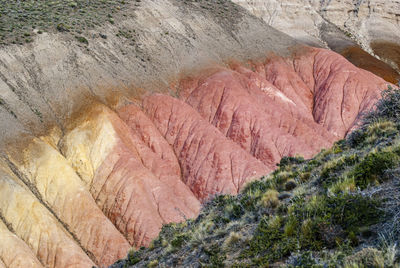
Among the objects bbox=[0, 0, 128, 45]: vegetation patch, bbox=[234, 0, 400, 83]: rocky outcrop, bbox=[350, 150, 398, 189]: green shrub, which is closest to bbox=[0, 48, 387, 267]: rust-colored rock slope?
bbox=[0, 0, 128, 45]: vegetation patch

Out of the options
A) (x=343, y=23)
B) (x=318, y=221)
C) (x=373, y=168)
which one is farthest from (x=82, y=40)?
(x=343, y=23)

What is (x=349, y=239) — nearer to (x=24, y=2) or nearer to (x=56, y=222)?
(x=56, y=222)

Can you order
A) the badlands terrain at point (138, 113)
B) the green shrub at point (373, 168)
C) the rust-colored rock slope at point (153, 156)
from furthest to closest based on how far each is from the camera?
the badlands terrain at point (138, 113) → the rust-colored rock slope at point (153, 156) → the green shrub at point (373, 168)

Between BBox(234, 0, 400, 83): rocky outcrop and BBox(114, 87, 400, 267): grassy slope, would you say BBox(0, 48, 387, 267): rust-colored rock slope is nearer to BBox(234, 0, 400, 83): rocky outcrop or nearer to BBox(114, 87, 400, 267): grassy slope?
BBox(114, 87, 400, 267): grassy slope

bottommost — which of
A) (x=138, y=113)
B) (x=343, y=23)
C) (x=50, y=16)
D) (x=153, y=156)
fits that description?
(x=153, y=156)

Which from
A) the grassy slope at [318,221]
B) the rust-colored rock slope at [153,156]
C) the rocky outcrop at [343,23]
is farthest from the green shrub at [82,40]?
the rocky outcrop at [343,23]

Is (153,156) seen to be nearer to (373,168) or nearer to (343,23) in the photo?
(373,168)

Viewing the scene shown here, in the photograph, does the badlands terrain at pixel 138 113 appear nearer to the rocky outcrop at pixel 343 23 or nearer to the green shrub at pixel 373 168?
the green shrub at pixel 373 168
